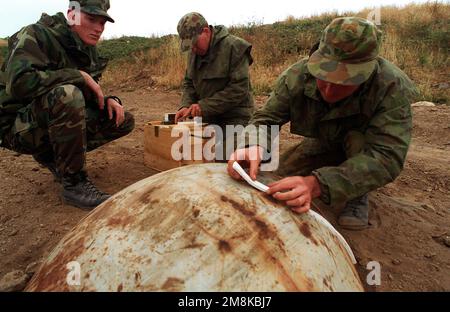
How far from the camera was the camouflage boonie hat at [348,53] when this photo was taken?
7.07ft

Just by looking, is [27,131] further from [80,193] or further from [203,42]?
[203,42]

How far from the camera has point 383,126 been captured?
7.63ft

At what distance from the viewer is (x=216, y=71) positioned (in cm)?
436

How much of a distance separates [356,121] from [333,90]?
43cm

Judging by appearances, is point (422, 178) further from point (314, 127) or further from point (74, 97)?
point (74, 97)

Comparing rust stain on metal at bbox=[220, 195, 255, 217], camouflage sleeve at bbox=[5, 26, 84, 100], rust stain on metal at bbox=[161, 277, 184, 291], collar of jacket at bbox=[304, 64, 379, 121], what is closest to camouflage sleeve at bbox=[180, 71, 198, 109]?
camouflage sleeve at bbox=[5, 26, 84, 100]

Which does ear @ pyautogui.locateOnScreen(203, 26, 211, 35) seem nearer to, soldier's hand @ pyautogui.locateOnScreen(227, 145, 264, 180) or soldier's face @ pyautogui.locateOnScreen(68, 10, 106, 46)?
soldier's face @ pyautogui.locateOnScreen(68, 10, 106, 46)

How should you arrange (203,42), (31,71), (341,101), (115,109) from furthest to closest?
1. (203,42)
2. (115,109)
3. (31,71)
4. (341,101)

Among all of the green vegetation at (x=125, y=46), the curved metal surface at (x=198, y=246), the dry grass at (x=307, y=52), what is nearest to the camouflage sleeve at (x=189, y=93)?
the curved metal surface at (x=198, y=246)

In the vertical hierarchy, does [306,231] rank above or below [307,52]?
below

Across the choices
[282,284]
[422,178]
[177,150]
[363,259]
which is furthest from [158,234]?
[422,178]

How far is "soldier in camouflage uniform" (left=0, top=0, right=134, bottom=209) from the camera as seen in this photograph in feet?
9.78

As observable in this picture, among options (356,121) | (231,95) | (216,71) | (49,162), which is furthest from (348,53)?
(49,162)

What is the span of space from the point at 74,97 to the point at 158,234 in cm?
175
